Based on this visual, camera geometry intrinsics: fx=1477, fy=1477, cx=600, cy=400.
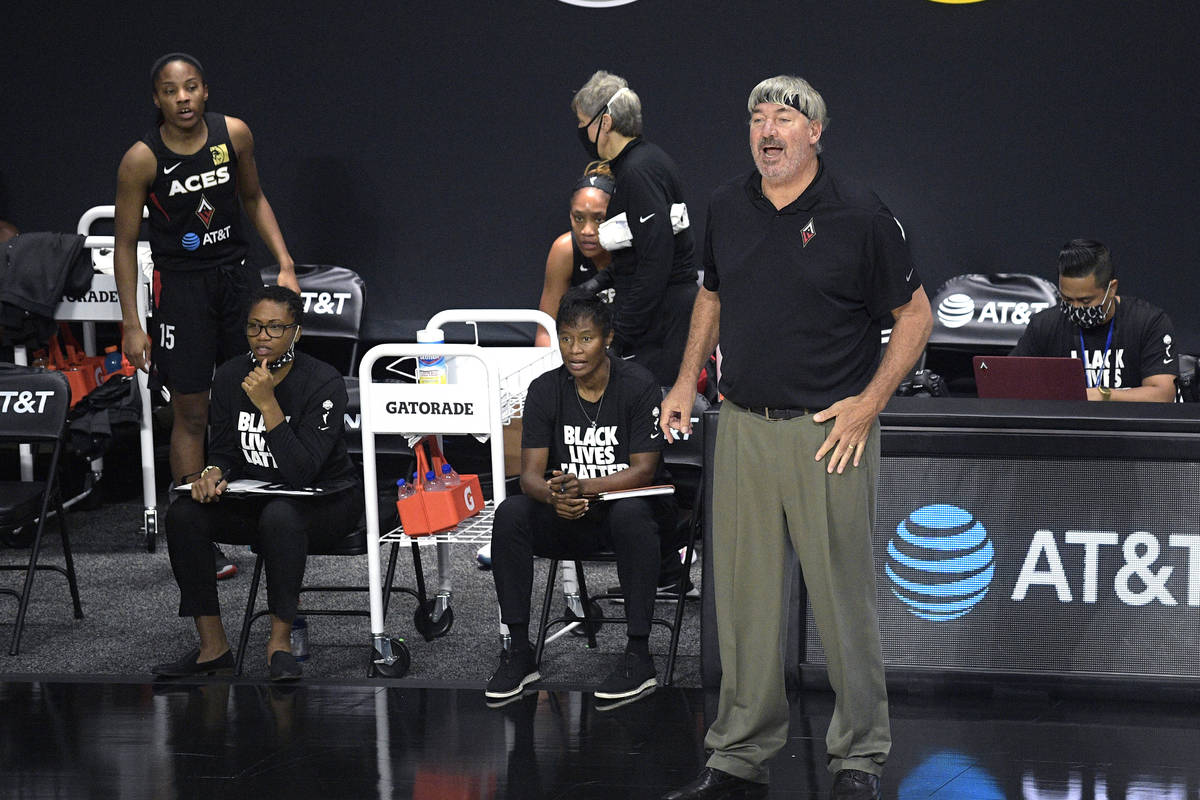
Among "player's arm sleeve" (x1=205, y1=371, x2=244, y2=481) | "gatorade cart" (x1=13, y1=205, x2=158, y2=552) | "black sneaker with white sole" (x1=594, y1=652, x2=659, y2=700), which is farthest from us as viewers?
"gatorade cart" (x1=13, y1=205, x2=158, y2=552)

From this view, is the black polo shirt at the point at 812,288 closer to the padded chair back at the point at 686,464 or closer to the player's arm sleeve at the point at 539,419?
the player's arm sleeve at the point at 539,419

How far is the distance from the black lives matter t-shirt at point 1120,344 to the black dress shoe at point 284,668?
2816 millimetres

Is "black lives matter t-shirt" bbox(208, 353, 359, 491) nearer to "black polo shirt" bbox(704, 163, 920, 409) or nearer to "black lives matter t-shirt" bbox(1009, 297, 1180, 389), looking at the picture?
"black polo shirt" bbox(704, 163, 920, 409)

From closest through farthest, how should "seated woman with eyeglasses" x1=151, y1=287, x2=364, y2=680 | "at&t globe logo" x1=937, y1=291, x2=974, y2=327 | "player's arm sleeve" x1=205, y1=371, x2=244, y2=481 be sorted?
"seated woman with eyeglasses" x1=151, y1=287, x2=364, y2=680 < "player's arm sleeve" x1=205, y1=371, x2=244, y2=481 < "at&t globe logo" x1=937, y1=291, x2=974, y2=327

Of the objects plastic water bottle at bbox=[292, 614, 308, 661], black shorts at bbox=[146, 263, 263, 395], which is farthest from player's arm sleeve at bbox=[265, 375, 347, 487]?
black shorts at bbox=[146, 263, 263, 395]

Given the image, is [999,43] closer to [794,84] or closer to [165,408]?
[794,84]

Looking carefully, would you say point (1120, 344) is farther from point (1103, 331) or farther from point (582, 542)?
point (582, 542)

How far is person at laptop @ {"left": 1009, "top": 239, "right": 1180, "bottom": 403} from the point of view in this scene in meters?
5.15

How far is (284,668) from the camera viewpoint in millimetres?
4504

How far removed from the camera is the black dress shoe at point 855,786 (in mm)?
3377

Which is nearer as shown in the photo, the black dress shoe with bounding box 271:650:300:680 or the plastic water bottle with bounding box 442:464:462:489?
the black dress shoe with bounding box 271:650:300:680

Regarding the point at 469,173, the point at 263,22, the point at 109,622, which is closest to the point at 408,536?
the point at 109,622

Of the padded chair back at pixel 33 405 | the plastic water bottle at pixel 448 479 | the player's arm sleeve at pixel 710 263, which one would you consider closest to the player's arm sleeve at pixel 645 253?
the plastic water bottle at pixel 448 479

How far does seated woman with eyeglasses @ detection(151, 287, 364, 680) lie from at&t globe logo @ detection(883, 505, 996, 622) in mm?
→ 1769
